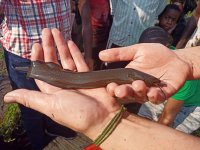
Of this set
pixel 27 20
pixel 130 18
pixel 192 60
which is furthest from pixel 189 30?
pixel 27 20

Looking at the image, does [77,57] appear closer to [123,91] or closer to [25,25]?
[25,25]

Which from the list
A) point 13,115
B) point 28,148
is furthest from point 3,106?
point 28,148

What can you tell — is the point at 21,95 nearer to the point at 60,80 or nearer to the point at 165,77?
the point at 60,80

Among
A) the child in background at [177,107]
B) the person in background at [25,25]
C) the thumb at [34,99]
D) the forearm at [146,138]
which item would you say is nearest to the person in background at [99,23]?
the child in background at [177,107]

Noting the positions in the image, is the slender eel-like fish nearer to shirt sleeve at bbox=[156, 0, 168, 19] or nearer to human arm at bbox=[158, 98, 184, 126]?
human arm at bbox=[158, 98, 184, 126]

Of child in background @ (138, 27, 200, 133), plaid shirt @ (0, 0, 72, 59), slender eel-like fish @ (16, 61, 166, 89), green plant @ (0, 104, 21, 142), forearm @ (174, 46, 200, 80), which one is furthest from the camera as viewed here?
green plant @ (0, 104, 21, 142)

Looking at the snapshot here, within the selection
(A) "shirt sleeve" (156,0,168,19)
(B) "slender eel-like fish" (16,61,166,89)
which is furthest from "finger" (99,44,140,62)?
(A) "shirt sleeve" (156,0,168,19)

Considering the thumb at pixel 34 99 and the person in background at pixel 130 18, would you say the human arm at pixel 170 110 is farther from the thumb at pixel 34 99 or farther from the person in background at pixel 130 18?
the thumb at pixel 34 99
